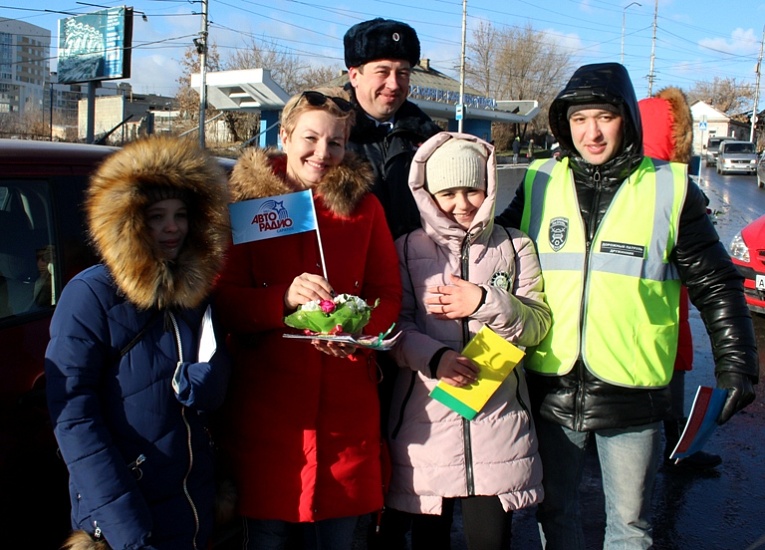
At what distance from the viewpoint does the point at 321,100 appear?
2.51 metres

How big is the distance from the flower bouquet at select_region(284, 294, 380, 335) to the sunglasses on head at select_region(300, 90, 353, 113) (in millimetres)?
768

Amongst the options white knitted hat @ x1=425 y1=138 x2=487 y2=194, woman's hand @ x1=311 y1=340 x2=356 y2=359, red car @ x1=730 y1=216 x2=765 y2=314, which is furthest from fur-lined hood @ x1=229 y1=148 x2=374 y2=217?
red car @ x1=730 y1=216 x2=765 y2=314

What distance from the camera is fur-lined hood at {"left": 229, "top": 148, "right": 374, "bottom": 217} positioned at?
8.10 ft

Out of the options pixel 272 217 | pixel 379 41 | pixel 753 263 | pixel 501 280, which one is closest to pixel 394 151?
pixel 379 41

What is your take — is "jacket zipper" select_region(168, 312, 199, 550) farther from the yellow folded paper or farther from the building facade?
the building facade

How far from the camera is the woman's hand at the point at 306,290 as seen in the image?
2.25 meters

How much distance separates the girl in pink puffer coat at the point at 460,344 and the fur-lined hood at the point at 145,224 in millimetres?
835

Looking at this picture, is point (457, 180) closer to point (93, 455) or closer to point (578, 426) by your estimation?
point (578, 426)

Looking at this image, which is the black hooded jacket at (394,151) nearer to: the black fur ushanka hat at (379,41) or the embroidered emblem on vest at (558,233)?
the black fur ushanka hat at (379,41)

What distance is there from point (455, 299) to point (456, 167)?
0.52m

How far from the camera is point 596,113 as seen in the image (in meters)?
2.64

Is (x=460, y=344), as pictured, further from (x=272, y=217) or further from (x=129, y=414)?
(x=129, y=414)

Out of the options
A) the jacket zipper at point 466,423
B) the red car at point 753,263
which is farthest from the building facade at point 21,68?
the jacket zipper at point 466,423

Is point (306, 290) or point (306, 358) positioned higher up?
point (306, 290)
